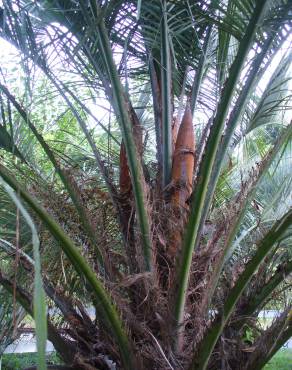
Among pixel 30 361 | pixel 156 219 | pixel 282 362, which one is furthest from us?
pixel 30 361

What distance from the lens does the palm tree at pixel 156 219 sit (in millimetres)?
1958

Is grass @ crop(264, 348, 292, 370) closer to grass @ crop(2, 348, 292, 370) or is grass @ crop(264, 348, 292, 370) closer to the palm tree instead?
grass @ crop(2, 348, 292, 370)

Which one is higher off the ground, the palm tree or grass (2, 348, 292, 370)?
the palm tree

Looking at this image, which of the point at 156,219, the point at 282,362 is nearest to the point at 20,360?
the point at 282,362

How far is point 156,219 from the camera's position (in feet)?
7.63

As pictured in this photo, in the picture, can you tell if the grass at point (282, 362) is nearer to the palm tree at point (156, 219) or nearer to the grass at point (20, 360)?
the grass at point (20, 360)

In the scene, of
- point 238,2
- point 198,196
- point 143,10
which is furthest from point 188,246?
point 143,10

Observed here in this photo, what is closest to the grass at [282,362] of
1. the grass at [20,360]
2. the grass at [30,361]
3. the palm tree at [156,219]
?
the grass at [30,361]

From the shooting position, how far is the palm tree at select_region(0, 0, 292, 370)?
1958mm

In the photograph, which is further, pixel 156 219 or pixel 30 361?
pixel 30 361

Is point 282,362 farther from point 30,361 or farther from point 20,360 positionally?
point 20,360

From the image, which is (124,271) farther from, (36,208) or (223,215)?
(36,208)

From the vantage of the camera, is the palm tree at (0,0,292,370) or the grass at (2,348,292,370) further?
the grass at (2,348,292,370)

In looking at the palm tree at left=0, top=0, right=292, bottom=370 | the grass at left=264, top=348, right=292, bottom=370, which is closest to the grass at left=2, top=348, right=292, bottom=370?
the grass at left=264, top=348, right=292, bottom=370
